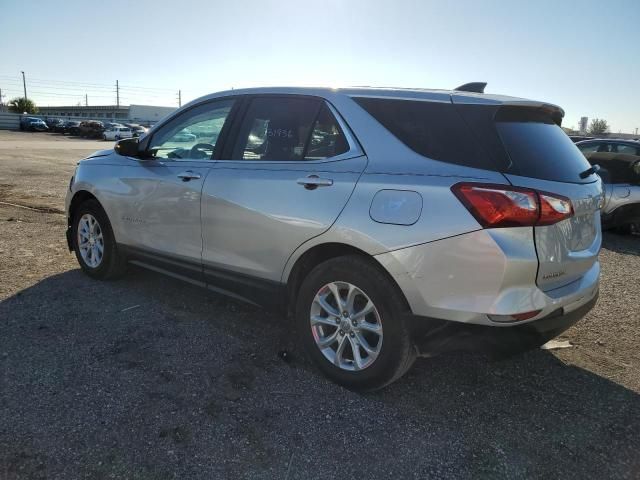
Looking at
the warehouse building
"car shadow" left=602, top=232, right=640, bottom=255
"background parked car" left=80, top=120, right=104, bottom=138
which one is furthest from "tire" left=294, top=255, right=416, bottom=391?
the warehouse building

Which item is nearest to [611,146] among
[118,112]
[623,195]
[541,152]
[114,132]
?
[623,195]

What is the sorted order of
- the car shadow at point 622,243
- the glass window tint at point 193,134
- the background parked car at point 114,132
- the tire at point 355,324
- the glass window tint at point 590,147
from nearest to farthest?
the tire at point 355,324 → the glass window tint at point 193,134 → the car shadow at point 622,243 → the glass window tint at point 590,147 → the background parked car at point 114,132

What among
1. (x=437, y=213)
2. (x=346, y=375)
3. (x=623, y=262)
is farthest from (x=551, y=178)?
(x=623, y=262)

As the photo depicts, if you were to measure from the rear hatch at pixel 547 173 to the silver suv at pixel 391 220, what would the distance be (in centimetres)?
1

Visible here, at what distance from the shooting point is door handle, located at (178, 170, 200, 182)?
3.73 meters

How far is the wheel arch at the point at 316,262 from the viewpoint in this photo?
2797mm

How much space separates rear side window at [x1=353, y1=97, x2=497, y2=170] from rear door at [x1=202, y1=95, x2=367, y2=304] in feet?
0.81

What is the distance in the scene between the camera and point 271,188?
3230 millimetres

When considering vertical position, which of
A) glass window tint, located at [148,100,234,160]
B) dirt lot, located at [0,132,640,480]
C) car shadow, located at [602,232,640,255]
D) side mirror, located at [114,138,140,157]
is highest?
glass window tint, located at [148,100,234,160]

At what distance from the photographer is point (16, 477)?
7.32 feet

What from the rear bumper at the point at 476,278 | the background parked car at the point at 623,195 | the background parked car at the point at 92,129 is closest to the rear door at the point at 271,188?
the rear bumper at the point at 476,278

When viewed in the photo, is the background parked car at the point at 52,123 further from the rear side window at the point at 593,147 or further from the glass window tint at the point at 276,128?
the glass window tint at the point at 276,128

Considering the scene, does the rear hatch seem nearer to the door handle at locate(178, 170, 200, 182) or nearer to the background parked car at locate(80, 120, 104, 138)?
the door handle at locate(178, 170, 200, 182)

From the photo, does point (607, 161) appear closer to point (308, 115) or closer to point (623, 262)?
point (623, 262)
